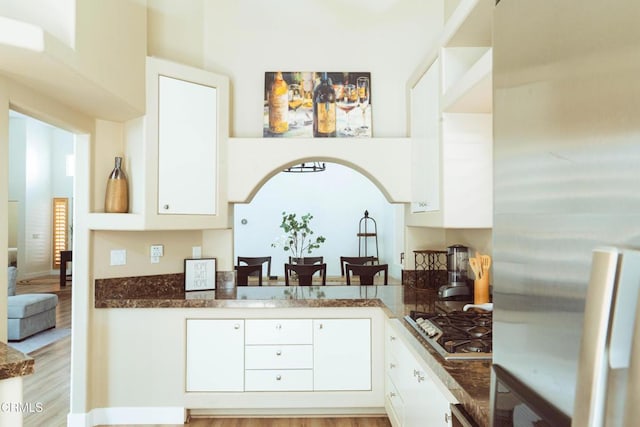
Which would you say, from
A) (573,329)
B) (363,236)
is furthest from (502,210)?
(363,236)

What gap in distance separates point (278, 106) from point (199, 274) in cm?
143

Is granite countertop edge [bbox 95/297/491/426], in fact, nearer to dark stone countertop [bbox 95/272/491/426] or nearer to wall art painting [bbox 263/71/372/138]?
dark stone countertop [bbox 95/272/491/426]

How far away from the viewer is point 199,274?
3525mm

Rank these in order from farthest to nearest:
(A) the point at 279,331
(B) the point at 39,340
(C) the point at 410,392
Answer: (B) the point at 39,340
(A) the point at 279,331
(C) the point at 410,392

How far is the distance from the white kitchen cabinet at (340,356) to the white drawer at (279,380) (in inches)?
2.5

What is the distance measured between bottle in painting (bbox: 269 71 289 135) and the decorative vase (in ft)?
3.70

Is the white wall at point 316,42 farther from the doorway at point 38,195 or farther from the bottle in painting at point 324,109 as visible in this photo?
the doorway at point 38,195

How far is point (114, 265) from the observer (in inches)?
128

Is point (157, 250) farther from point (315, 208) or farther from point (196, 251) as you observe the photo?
point (315, 208)

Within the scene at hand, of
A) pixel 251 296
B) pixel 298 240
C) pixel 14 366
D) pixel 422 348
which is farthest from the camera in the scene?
pixel 298 240

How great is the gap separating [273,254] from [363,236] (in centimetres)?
184

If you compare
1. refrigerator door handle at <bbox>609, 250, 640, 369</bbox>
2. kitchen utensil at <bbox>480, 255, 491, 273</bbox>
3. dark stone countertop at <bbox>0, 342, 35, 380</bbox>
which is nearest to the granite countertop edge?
kitchen utensil at <bbox>480, 255, 491, 273</bbox>

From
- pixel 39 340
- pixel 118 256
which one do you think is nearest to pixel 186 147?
pixel 118 256

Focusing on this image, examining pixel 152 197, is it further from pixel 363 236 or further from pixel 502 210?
pixel 363 236
